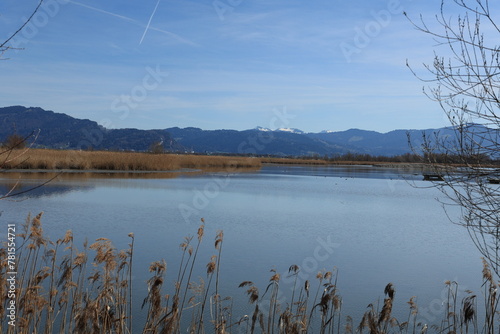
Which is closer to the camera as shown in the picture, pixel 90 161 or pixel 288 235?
pixel 288 235

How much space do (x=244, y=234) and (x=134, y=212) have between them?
3182mm

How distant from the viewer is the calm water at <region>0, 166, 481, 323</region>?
6.04 meters

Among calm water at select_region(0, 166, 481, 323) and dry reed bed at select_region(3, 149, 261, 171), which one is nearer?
calm water at select_region(0, 166, 481, 323)

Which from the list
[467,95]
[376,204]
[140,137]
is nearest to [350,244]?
[467,95]

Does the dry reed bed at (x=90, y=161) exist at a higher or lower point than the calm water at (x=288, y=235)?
higher

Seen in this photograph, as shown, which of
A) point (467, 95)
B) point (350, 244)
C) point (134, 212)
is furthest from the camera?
point (134, 212)

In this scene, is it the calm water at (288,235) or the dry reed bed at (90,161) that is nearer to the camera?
the calm water at (288,235)

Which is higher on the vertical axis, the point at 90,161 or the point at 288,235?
the point at 90,161

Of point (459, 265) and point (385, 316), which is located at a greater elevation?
point (385, 316)

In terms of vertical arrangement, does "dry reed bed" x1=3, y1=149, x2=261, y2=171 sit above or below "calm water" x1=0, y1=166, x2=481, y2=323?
above

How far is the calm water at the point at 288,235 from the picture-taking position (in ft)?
19.8

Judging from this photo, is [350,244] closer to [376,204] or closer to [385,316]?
[385,316]

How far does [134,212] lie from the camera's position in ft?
35.2

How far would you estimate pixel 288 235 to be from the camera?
8875mm
